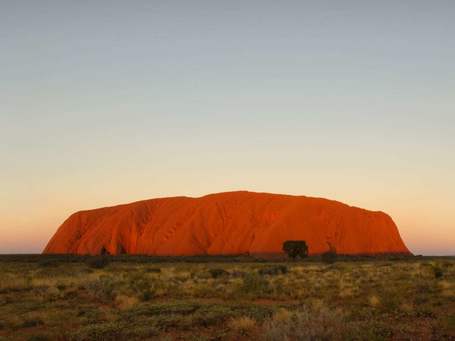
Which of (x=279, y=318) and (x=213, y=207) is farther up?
(x=213, y=207)

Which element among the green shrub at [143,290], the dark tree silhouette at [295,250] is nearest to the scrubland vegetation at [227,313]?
the green shrub at [143,290]

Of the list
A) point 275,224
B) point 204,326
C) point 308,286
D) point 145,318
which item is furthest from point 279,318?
point 275,224

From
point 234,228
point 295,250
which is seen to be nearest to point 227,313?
point 295,250

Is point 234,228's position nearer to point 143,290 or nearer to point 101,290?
Answer: point 143,290

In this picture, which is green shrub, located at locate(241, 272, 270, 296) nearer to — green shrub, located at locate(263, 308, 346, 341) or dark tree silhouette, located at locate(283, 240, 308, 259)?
green shrub, located at locate(263, 308, 346, 341)

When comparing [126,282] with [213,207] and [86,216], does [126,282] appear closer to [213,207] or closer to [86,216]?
[213,207]

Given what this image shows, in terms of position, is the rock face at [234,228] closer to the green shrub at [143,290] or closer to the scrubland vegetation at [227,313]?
the green shrub at [143,290]

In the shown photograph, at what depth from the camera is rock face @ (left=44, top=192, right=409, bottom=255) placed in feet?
285

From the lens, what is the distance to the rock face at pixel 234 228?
86.8m

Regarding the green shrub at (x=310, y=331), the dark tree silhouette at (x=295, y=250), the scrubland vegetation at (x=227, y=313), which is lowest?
the scrubland vegetation at (x=227, y=313)

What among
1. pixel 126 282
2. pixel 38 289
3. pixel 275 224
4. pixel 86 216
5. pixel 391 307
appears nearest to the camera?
pixel 391 307

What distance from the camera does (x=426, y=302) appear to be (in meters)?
16.9

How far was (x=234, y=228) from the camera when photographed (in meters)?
90.7

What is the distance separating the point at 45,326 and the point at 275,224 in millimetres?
73784
